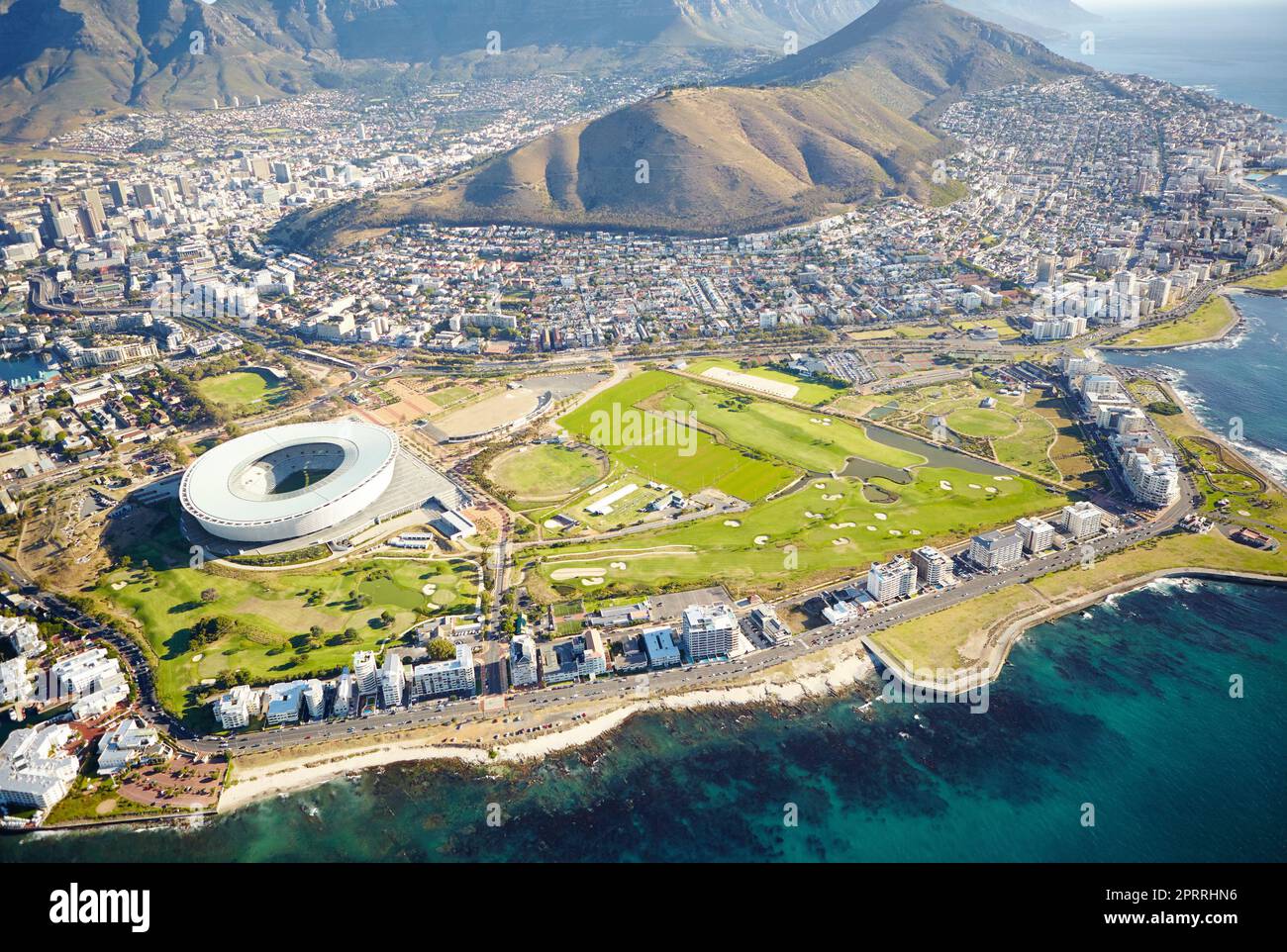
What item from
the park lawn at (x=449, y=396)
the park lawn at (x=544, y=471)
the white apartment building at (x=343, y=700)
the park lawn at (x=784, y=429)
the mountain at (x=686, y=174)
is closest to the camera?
the white apartment building at (x=343, y=700)

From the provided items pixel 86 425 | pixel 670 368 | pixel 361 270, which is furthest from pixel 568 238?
pixel 86 425

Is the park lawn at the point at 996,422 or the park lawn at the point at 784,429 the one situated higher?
the park lawn at the point at 996,422

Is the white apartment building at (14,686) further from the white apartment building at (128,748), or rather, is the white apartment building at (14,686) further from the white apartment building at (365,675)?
the white apartment building at (365,675)

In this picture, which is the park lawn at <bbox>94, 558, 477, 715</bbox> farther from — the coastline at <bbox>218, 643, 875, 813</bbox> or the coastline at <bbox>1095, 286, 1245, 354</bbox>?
the coastline at <bbox>1095, 286, 1245, 354</bbox>

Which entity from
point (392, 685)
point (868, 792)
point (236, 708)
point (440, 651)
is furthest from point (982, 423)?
point (236, 708)

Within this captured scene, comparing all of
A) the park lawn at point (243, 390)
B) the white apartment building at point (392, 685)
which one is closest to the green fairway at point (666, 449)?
the white apartment building at point (392, 685)

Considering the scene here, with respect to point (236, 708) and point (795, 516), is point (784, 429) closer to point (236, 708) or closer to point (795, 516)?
point (795, 516)

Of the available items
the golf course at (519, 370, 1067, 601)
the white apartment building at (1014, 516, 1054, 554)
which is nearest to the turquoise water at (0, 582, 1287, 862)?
the white apartment building at (1014, 516, 1054, 554)
